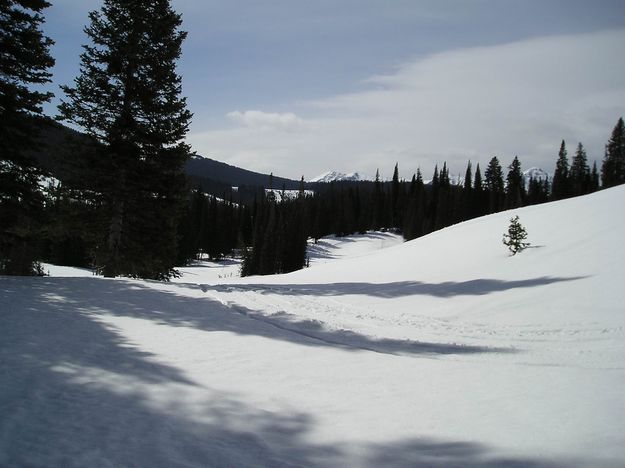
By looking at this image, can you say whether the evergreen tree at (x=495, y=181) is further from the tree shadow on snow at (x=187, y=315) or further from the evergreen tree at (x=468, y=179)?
the tree shadow on snow at (x=187, y=315)

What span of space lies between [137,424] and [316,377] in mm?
2387

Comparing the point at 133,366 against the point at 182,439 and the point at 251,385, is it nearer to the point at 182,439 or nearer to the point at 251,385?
the point at 251,385

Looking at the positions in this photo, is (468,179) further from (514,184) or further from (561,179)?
(561,179)

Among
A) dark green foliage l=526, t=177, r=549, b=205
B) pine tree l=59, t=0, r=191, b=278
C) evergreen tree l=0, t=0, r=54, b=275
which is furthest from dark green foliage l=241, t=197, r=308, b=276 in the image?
dark green foliage l=526, t=177, r=549, b=205

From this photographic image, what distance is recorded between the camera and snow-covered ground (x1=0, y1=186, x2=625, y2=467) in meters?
3.40

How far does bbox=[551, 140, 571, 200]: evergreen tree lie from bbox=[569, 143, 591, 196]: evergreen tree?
2.11 metres

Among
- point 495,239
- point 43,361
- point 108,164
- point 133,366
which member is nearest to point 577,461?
point 133,366

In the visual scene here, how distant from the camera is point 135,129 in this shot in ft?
53.9

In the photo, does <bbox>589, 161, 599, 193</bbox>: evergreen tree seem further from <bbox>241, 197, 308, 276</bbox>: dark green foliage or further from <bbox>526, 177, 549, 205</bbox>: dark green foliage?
<bbox>241, 197, 308, 276</bbox>: dark green foliage

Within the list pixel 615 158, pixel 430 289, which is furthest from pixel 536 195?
pixel 430 289

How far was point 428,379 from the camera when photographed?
518cm

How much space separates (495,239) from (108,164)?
21.0 meters

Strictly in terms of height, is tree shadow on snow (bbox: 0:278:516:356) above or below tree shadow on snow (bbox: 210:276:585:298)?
below

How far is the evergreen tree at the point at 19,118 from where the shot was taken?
13219 mm
